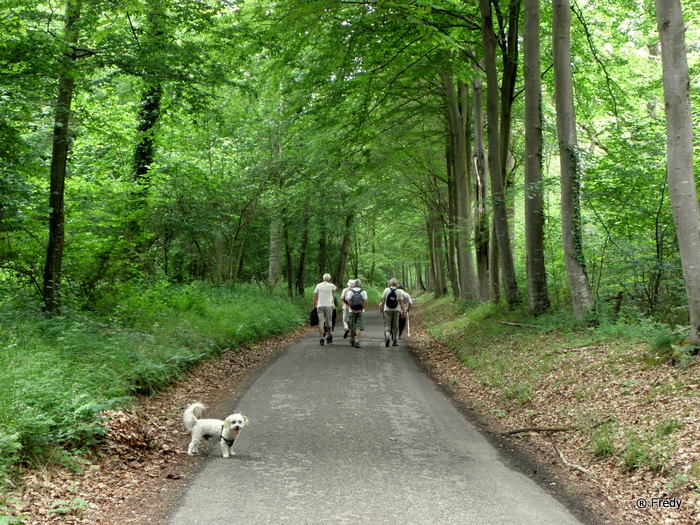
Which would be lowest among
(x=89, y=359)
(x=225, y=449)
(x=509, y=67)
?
(x=225, y=449)

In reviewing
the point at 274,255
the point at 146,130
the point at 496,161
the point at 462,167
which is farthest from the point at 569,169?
the point at 274,255

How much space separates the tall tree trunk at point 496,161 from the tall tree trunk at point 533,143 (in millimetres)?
1562

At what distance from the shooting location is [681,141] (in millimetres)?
7113

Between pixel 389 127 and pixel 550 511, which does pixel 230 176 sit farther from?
pixel 550 511

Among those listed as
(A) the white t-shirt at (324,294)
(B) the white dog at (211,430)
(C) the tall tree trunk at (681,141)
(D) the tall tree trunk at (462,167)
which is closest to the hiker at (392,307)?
(A) the white t-shirt at (324,294)

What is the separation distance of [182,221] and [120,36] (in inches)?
365

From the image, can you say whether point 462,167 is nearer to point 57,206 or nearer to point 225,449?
point 57,206

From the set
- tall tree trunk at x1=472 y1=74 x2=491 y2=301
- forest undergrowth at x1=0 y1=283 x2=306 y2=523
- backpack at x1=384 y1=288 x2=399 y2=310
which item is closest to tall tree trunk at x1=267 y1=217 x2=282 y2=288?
forest undergrowth at x1=0 y1=283 x2=306 y2=523

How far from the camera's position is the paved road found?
4645 mm

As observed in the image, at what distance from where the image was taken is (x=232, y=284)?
71.6ft

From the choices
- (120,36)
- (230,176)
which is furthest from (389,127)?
(120,36)

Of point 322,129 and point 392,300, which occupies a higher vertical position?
point 322,129

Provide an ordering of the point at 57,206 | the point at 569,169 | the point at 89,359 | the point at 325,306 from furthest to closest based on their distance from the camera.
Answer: the point at 325,306
the point at 569,169
the point at 57,206
the point at 89,359

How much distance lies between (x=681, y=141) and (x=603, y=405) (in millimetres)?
3561
